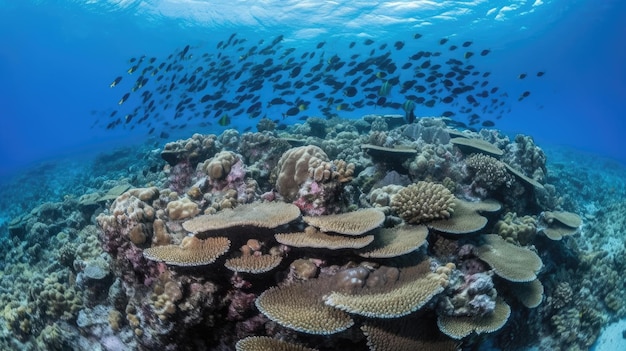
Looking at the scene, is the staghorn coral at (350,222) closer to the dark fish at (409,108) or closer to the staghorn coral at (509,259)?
the staghorn coral at (509,259)

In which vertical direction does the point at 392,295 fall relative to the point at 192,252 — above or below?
below

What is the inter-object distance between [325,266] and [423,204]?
1.84 metres

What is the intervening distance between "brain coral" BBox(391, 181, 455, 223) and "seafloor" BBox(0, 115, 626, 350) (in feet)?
0.07

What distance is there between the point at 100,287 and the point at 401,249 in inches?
187

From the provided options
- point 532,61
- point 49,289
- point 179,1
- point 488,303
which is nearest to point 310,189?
point 488,303

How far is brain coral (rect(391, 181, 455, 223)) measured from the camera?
533cm

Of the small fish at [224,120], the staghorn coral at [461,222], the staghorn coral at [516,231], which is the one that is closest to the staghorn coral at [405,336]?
the staghorn coral at [461,222]

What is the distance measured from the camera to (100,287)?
581cm

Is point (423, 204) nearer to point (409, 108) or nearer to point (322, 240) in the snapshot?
point (322, 240)

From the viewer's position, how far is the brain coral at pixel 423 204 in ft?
17.5

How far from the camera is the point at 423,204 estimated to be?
533cm

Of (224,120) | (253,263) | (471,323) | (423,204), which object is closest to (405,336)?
(471,323)

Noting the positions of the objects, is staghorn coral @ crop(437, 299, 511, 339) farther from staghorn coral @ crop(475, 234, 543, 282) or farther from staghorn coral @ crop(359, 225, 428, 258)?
staghorn coral @ crop(359, 225, 428, 258)

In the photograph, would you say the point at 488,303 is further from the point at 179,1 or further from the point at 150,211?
the point at 179,1
